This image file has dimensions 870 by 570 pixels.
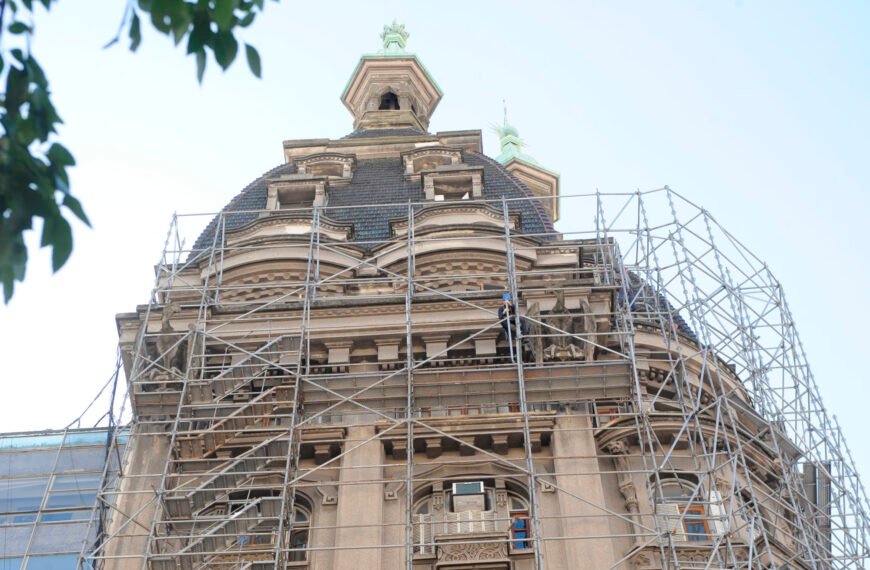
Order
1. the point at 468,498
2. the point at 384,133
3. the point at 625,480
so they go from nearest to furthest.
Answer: the point at 468,498 < the point at 625,480 < the point at 384,133

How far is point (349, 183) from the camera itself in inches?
1561

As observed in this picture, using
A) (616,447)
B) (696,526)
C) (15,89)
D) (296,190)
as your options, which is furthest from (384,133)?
(15,89)

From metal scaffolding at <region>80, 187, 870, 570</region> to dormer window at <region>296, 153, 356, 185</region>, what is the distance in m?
11.1

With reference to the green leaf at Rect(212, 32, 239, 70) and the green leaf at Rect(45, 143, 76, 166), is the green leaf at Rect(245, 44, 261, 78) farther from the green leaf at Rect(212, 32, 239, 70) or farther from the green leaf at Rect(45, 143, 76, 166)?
the green leaf at Rect(45, 143, 76, 166)

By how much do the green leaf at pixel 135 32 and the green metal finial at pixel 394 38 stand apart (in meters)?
46.4

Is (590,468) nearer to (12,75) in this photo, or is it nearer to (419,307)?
(419,307)

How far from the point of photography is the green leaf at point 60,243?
879cm

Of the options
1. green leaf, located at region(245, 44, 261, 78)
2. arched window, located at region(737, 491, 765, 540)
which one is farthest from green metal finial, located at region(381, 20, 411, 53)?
green leaf, located at region(245, 44, 261, 78)

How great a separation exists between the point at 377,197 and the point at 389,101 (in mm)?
14105

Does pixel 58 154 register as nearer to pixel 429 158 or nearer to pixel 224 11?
pixel 224 11

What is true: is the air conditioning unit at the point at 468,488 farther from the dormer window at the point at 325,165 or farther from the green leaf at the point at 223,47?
the dormer window at the point at 325,165

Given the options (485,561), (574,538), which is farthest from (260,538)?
(574,538)

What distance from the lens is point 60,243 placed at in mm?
8844

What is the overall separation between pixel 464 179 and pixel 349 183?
3761mm
